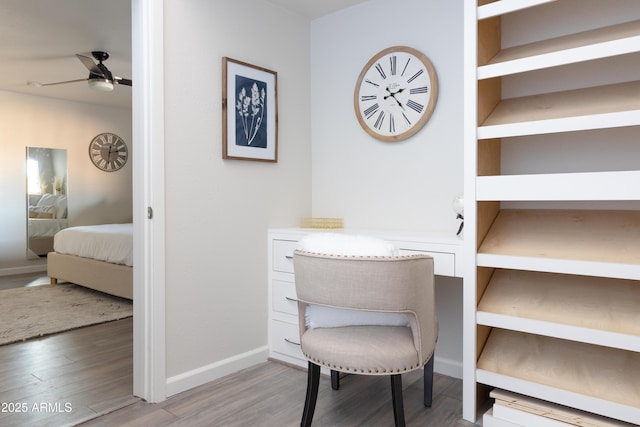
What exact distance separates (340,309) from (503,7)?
1479 mm

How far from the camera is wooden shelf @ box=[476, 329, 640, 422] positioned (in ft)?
5.32

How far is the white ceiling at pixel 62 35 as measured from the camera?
9.98ft

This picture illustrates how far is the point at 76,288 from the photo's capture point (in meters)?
4.82

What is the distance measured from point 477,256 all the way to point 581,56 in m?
0.91

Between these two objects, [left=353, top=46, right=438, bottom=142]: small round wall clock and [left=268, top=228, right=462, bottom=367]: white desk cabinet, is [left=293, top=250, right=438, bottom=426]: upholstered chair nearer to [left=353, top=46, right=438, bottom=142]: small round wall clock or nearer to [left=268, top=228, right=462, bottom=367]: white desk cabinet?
[left=268, top=228, right=462, bottom=367]: white desk cabinet

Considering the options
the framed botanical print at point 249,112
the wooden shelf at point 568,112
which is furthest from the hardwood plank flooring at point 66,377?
the wooden shelf at point 568,112

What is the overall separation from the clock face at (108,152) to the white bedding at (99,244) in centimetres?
182

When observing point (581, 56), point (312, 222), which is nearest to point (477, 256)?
point (581, 56)

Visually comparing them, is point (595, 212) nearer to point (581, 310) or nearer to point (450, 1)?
point (581, 310)

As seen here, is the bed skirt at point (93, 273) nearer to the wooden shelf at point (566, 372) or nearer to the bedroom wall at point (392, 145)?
the bedroom wall at point (392, 145)

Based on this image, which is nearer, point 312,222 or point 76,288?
point 312,222

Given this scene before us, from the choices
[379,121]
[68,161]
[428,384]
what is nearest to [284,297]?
[428,384]

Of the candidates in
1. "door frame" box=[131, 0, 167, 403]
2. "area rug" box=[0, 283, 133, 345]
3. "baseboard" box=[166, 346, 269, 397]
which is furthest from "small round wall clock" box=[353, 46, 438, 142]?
"area rug" box=[0, 283, 133, 345]

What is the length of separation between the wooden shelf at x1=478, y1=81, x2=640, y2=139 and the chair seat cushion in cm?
99
